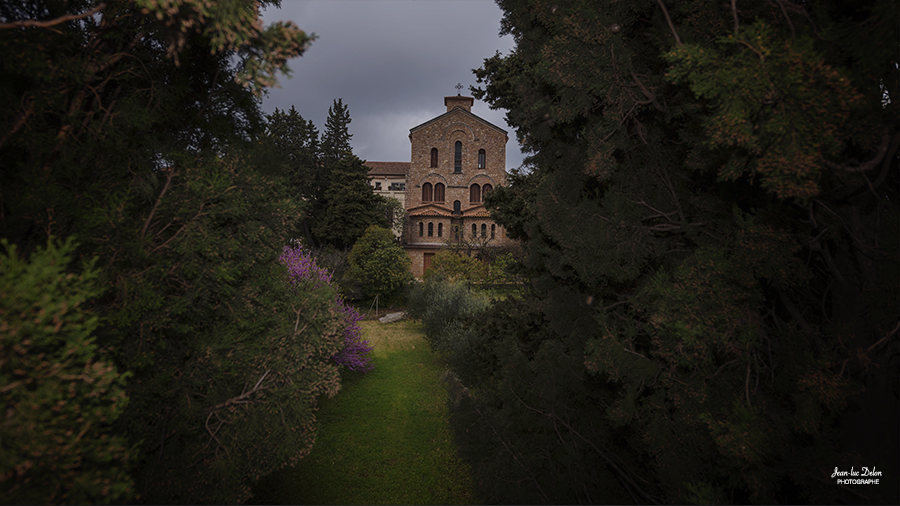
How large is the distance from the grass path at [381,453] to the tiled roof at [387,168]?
3221 cm

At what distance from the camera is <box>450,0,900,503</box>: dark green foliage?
2.50 metres

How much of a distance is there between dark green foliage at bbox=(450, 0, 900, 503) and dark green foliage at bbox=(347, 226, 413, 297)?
638 inches

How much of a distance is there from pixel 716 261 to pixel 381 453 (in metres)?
7.36

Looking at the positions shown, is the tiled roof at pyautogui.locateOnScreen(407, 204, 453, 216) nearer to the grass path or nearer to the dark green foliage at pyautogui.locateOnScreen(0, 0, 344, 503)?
the grass path

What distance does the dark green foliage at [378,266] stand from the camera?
832 inches

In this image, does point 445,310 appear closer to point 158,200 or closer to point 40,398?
point 158,200

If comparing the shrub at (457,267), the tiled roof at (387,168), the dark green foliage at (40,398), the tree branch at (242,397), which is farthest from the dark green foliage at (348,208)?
the dark green foliage at (40,398)

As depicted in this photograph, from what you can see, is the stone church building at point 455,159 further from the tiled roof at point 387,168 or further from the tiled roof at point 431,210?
the tiled roof at point 387,168

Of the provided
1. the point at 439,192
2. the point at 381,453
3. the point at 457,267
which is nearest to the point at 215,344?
the point at 381,453

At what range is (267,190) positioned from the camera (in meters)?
4.00

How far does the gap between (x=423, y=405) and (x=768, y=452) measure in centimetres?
830

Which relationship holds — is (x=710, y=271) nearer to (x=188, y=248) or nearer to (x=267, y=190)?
(x=267, y=190)

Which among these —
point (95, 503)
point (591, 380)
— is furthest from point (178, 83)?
point (591, 380)

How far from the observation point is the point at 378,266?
69.1ft
